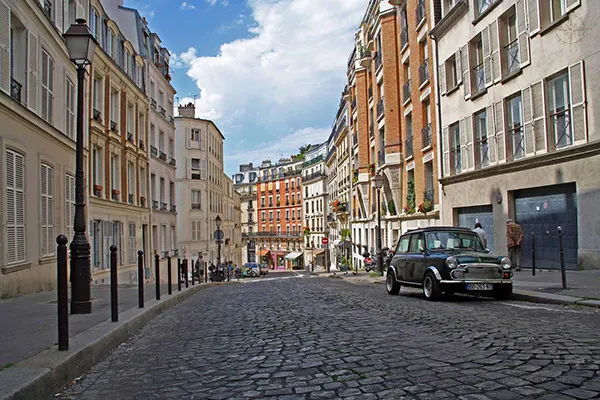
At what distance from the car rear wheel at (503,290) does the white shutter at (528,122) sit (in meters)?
7.04

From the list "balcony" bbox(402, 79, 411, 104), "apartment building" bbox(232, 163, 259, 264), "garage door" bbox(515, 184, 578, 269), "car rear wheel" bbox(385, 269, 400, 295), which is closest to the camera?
"car rear wheel" bbox(385, 269, 400, 295)

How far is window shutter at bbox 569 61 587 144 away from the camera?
45.4 feet

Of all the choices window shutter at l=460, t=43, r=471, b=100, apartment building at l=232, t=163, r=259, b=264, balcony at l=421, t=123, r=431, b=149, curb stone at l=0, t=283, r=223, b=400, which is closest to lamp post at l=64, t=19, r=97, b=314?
curb stone at l=0, t=283, r=223, b=400

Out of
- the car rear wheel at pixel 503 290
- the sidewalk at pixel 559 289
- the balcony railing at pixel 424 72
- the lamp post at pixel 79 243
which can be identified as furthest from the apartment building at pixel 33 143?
the balcony railing at pixel 424 72

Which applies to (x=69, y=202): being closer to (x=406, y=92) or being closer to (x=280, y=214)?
(x=406, y=92)

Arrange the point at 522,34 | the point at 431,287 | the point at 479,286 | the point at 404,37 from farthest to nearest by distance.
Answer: the point at 404,37, the point at 522,34, the point at 431,287, the point at 479,286

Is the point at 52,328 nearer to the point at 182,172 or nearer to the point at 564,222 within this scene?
the point at 564,222

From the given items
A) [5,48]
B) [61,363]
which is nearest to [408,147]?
[5,48]

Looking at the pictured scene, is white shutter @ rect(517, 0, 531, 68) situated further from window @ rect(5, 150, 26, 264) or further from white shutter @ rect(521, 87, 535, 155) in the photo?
window @ rect(5, 150, 26, 264)

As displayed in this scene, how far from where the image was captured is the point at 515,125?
1770 centimetres

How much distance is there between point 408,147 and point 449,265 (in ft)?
59.6

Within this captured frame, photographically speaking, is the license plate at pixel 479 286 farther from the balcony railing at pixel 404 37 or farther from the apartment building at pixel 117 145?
the balcony railing at pixel 404 37

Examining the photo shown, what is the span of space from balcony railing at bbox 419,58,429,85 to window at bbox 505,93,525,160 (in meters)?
7.56

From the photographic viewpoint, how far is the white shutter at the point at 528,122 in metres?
16.2
